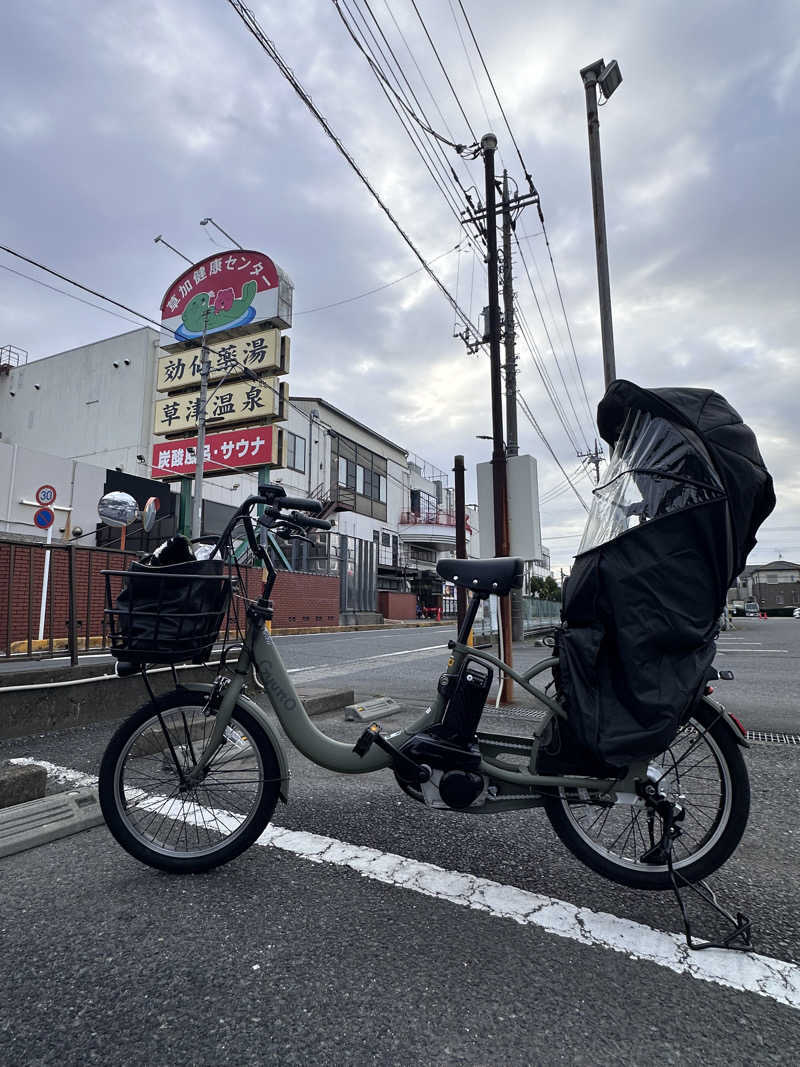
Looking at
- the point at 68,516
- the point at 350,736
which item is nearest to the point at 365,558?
the point at 68,516

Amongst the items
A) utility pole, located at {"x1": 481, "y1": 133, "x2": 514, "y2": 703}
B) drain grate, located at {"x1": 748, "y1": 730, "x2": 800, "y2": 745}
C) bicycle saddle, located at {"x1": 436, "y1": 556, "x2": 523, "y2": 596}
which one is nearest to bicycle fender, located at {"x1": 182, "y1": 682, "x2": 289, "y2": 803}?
bicycle saddle, located at {"x1": 436, "y1": 556, "x2": 523, "y2": 596}

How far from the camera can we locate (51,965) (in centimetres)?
168

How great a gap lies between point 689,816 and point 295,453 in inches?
1173

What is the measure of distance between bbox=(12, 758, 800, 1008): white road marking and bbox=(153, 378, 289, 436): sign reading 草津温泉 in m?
17.5

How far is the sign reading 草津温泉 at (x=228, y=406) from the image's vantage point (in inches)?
741

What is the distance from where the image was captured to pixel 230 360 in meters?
19.3

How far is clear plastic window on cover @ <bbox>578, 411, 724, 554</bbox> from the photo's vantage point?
203cm

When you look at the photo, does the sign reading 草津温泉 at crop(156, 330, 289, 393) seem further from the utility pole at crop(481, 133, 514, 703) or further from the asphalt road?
the asphalt road

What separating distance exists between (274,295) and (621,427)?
18761 mm

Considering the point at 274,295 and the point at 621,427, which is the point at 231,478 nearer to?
the point at 274,295

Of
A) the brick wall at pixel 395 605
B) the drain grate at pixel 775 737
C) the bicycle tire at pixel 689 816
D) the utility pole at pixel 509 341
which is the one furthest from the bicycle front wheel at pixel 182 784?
the brick wall at pixel 395 605

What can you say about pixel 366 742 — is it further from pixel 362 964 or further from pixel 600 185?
pixel 600 185

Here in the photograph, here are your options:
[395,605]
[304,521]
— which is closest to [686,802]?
[304,521]

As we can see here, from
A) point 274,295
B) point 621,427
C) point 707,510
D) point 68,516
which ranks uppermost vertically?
point 274,295
